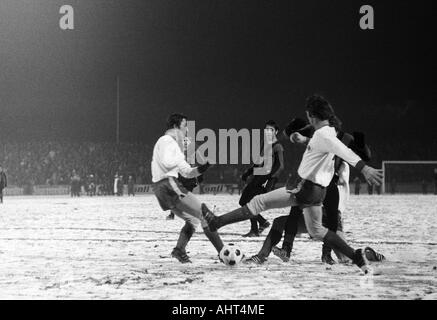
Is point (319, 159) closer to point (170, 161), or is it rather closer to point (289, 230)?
point (289, 230)

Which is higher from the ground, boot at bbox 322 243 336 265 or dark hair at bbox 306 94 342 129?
dark hair at bbox 306 94 342 129

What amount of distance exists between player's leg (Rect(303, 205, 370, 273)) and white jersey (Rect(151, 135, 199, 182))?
59.7 inches

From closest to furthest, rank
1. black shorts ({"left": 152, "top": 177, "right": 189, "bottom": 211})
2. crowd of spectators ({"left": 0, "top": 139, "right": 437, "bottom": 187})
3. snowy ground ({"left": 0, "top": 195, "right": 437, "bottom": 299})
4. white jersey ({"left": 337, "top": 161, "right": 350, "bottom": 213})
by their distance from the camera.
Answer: snowy ground ({"left": 0, "top": 195, "right": 437, "bottom": 299})
black shorts ({"left": 152, "top": 177, "right": 189, "bottom": 211})
white jersey ({"left": 337, "top": 161, "right": 350, "bottom": 213})
crowd of spectators ({"left": 0, "top": 139, "right": 437, "bottom": 187})

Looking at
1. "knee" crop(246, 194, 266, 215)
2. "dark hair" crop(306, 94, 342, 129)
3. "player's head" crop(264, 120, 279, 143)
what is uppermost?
"dark hair" crop(306, 94, 342, 129)

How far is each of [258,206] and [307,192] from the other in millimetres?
600

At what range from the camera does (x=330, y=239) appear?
24.1ft

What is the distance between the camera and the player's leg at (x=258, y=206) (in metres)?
7.38

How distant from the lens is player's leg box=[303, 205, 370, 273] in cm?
729

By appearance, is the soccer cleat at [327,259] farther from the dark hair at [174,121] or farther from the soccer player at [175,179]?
the dark hair at [174,121]

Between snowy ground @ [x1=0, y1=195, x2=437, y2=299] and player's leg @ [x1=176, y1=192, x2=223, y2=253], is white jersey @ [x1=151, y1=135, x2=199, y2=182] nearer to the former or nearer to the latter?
player's leg @ [x1=176, y1=192, x2=223, y2=253]

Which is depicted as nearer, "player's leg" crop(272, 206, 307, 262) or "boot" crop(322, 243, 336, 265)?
"player's leg" crop(272, 206, 307, 262)

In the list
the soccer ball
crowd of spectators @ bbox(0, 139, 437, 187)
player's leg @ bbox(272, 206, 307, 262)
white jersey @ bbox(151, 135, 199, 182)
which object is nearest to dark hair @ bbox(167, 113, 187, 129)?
white jersey @ bbox(151, 135, 199, 182)

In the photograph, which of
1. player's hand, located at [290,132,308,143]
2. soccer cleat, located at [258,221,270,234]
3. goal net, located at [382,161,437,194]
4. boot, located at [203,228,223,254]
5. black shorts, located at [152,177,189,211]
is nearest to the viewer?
player's hand, located at [290,132,308,143]

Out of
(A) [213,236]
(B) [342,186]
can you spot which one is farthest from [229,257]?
(B) [342,186]
